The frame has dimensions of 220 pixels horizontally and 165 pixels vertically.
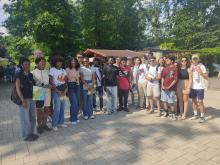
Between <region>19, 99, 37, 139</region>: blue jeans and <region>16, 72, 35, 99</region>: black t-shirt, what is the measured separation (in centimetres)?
15

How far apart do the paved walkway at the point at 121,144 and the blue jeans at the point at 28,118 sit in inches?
10.9

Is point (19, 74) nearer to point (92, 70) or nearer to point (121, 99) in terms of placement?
point (92, 70)

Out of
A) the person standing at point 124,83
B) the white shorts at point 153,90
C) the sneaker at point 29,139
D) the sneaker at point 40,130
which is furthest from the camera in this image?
the person standing at point 124,83

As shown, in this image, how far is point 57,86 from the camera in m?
6.68

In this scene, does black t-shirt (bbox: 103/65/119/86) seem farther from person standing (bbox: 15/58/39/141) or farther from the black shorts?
person standing (bbox: 15/58/39/141)

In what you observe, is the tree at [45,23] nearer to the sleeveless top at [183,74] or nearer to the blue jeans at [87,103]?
the blue jeans at [87,103]

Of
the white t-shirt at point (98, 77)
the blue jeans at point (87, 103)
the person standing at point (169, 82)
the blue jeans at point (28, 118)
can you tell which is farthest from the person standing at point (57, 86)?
the person standing at point (169, 82)

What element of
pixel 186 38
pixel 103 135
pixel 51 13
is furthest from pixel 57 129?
pixel 186 38

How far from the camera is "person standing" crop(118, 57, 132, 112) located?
8.73m

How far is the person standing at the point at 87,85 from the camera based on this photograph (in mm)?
7711

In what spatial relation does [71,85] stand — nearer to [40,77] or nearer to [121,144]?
[40,77]

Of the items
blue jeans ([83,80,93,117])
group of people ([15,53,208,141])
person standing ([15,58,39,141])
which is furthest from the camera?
blue jeans ([83,80,93,117])

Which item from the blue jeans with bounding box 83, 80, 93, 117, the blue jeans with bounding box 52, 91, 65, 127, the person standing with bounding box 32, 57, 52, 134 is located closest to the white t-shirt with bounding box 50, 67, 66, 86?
the person standing with bounding box 32, 57, 52, 134

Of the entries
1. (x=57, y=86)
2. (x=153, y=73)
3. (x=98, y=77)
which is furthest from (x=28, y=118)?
(x=153, y=73)
